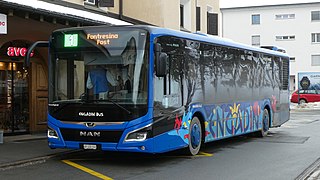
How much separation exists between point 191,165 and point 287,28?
5467 centimetres

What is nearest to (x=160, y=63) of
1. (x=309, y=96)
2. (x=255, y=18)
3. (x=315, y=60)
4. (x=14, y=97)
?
(x=14, y=97)

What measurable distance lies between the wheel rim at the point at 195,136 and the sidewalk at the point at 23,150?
128 inches

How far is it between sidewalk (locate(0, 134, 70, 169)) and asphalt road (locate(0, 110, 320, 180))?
0.94ft

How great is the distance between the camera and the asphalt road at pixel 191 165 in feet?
31.6

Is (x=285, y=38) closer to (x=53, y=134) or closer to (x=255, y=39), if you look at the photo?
(x=255, y=39)

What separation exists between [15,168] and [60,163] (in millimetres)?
1023

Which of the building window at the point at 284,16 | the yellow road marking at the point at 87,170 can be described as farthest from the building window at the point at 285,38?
the yellow road marking at the point at 87,170

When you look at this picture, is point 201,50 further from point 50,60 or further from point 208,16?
point 208,16

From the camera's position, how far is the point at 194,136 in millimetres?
11875

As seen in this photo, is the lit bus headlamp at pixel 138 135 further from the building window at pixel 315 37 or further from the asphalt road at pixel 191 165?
the building window at pixel 315 37

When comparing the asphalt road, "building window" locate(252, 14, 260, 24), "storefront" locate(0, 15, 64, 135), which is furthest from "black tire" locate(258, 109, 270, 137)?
"building window" locate(252, 14, 260, 24)

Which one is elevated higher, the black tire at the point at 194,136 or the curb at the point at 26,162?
the black tire at the point at 194,136

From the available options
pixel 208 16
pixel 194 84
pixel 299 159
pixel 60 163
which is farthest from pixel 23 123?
pixel 208 16

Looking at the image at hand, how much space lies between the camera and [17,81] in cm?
1648
